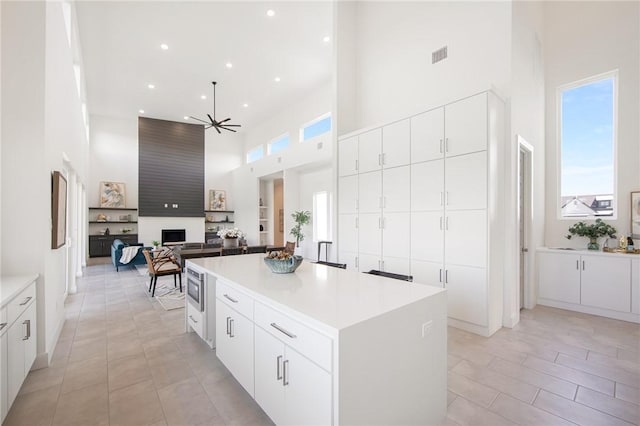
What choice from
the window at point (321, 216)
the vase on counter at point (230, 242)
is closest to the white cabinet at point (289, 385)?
the vase on counter at point (230, 242)

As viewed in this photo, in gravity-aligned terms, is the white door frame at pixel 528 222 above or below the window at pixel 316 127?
below

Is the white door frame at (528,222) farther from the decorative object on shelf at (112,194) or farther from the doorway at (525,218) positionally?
the decorative object on shelf at (112,194)

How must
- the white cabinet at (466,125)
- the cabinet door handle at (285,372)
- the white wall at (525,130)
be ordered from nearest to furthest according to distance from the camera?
the cabinet door handle at (285,372), the white cabinet at (466,125), the white wall at (525,130)

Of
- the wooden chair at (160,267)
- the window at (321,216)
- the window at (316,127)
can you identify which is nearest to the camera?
the wooden chair at (160,267)

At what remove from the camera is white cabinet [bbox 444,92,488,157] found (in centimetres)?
321

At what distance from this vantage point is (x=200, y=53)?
661 centimetres

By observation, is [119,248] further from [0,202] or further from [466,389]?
[466,389]

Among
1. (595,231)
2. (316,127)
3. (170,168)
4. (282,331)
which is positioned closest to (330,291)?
(282,331)

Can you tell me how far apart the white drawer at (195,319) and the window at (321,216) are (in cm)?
557

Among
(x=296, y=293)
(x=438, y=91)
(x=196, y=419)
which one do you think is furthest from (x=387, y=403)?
(x=438, y=91)

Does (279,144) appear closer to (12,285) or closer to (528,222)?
(528,222)

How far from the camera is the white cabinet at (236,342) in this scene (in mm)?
1951

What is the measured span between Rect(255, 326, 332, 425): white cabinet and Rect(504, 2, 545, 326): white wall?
3.11 meters

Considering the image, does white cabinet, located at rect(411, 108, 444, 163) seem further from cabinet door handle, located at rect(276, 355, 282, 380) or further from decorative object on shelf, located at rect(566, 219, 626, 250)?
cabinet door handle, located at rect(276, 355, 282, 380)
